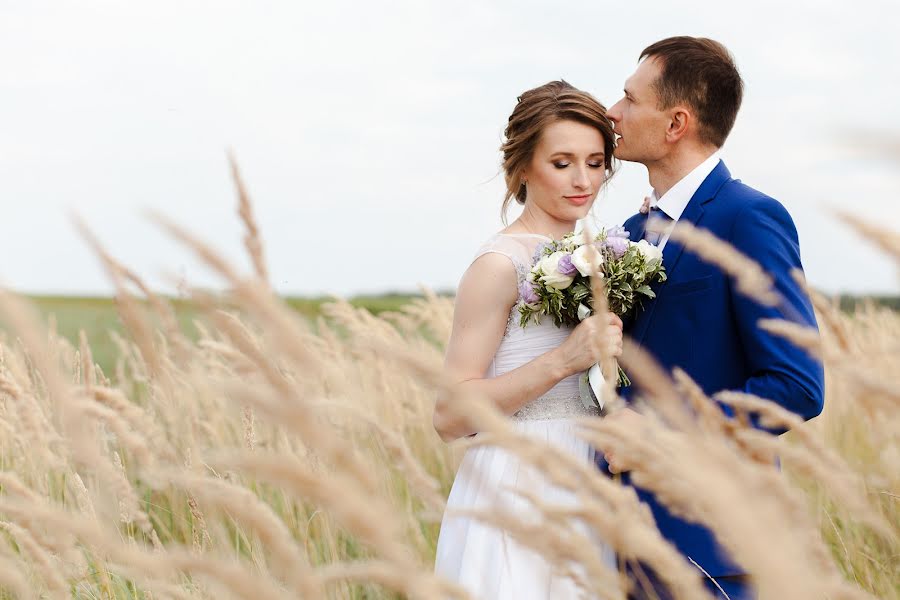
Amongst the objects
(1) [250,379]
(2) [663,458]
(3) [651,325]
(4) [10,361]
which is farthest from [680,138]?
(4) [10,361]

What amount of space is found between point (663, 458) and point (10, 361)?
3084mm

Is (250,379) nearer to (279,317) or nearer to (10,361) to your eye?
(279,317)

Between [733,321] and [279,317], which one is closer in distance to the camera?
[279,317]

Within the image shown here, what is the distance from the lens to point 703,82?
3.05m

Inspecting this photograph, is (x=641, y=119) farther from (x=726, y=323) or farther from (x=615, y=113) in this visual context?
(x=726, y=323)

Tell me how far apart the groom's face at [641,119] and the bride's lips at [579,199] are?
0.62 ft

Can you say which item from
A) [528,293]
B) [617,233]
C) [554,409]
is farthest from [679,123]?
[554,409]

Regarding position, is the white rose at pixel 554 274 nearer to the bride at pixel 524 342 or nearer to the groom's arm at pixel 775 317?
the bride at pixel 524 342

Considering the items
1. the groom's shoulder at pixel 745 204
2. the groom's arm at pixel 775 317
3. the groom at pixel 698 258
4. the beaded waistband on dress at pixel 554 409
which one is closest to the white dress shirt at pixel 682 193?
the groom at pixel 698 258

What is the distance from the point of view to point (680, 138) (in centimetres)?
301

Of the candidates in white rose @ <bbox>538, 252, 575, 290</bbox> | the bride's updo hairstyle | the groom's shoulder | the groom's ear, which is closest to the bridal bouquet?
white rose @ <bbox>538, 252, 575, 290</bbox>

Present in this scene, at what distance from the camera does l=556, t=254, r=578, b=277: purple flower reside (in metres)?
2.77

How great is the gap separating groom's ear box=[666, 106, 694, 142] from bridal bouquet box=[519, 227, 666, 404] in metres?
0.37

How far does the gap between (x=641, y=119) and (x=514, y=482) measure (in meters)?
1.29
